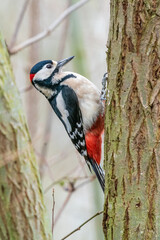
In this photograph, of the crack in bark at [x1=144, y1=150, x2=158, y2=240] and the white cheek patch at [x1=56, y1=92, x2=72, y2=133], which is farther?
the white cheek patch at [x1=56, y1=92, x2=72, y2=133]

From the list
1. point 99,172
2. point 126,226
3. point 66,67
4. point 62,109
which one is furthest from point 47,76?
point 66,67

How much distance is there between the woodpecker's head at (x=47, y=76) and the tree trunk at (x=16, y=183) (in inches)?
41.0

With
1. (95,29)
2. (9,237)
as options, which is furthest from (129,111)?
(95,29)

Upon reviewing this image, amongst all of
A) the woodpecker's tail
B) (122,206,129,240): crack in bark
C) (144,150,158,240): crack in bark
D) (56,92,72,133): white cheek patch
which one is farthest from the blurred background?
(144,150,158,240): crack in bark

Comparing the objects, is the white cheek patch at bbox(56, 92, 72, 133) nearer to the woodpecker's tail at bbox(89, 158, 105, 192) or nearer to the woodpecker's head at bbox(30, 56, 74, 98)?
the woodpecker's head at bbox(30, 56, 74, 98)

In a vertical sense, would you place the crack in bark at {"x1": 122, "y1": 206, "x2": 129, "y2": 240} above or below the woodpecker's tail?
above

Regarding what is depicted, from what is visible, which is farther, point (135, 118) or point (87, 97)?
point (87, 97)

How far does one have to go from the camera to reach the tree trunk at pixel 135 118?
182 cm

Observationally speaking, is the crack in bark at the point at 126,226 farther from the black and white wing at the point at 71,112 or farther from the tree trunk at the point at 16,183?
the black and white wing at the point at 71,112

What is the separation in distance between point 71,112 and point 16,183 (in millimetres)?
1201

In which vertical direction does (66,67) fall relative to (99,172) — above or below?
above

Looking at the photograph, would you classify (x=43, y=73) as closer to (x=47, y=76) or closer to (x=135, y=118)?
(x=47, y=76)

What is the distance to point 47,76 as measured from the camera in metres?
3.46

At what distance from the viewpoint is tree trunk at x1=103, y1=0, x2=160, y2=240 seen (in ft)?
5.98
